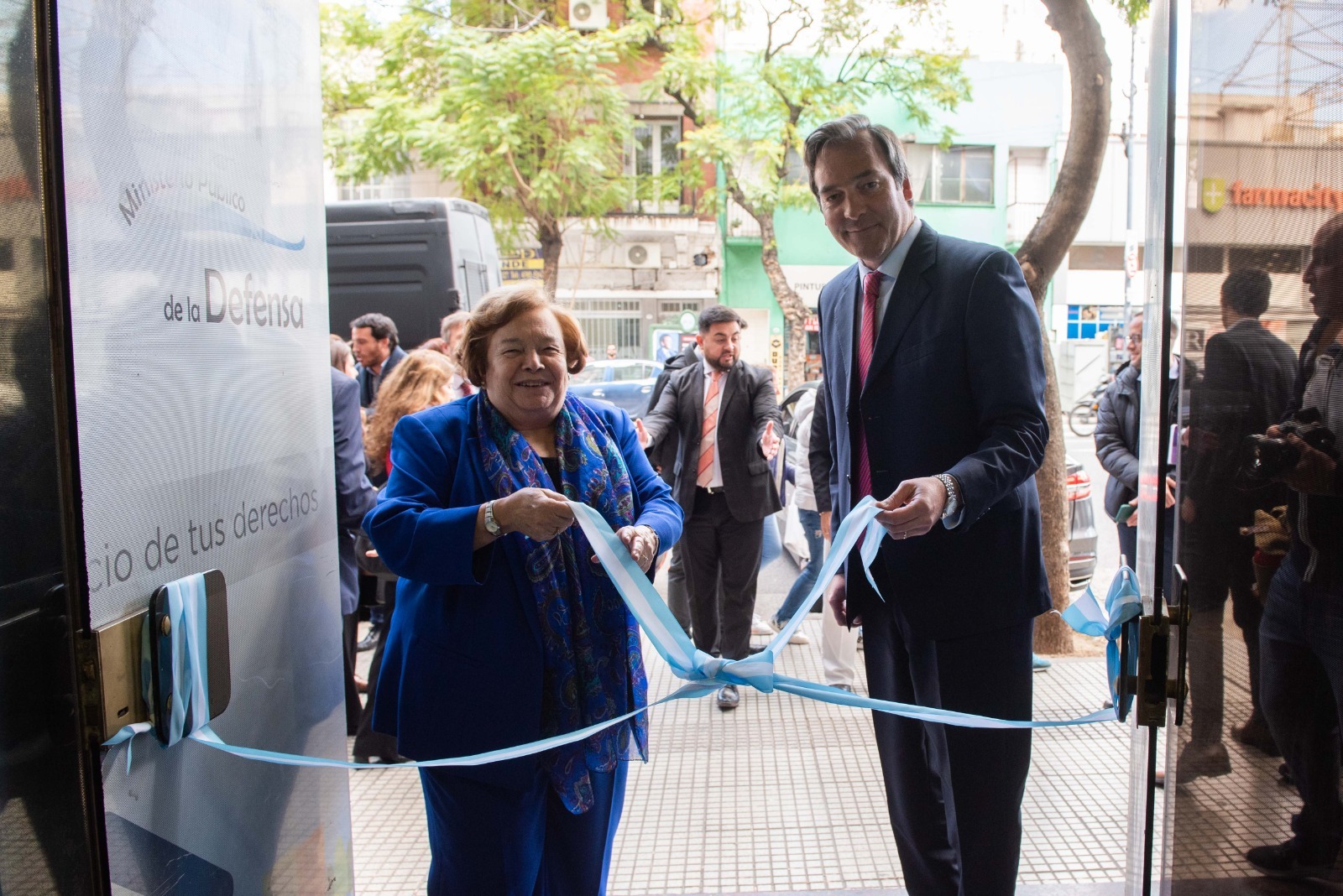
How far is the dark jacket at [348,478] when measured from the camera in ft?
13.8

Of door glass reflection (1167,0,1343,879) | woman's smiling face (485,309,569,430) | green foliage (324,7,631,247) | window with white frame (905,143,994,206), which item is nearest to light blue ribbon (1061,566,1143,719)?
door glass reflection (1167,0,1343,879)

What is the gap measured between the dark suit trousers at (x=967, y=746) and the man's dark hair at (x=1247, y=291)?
1.07 m

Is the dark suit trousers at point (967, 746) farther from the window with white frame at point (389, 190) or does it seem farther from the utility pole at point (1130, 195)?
the window with white frame at point (389, 190)

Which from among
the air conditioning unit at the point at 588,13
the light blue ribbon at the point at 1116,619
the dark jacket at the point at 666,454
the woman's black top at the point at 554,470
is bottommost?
the dark jacket at the point at 666,454

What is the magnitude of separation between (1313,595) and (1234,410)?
279 mm

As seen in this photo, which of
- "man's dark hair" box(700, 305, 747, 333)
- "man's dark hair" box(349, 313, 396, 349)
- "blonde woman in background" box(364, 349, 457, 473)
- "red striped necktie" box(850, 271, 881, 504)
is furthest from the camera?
"man's dark hair" box(349, 313, 396, 349)

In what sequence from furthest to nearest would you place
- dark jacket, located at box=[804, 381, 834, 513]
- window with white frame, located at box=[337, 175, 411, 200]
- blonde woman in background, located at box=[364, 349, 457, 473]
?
1. window with white frame, located at box=[337, 175, 411, 200]
2. blonde woman in background, located at box=[364, 349, 457, 473]
3. dark jacket, located at box=[804, 381, 834, 513]

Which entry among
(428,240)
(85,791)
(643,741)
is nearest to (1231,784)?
(643,741)

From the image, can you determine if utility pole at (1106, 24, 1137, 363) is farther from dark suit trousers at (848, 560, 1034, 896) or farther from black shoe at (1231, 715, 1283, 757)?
black shoe at (1231, 715, 1283, 757)

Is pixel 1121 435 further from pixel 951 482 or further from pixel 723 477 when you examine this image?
pixel 951 482

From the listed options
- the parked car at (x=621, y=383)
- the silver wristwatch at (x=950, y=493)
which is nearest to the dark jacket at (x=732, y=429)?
the silver wristwatch at (x=950, y=493)

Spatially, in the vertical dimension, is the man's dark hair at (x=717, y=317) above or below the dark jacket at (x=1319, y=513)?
above

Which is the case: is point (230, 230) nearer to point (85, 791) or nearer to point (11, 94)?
point (11, 94)

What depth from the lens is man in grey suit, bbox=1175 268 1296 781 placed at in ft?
4.71
